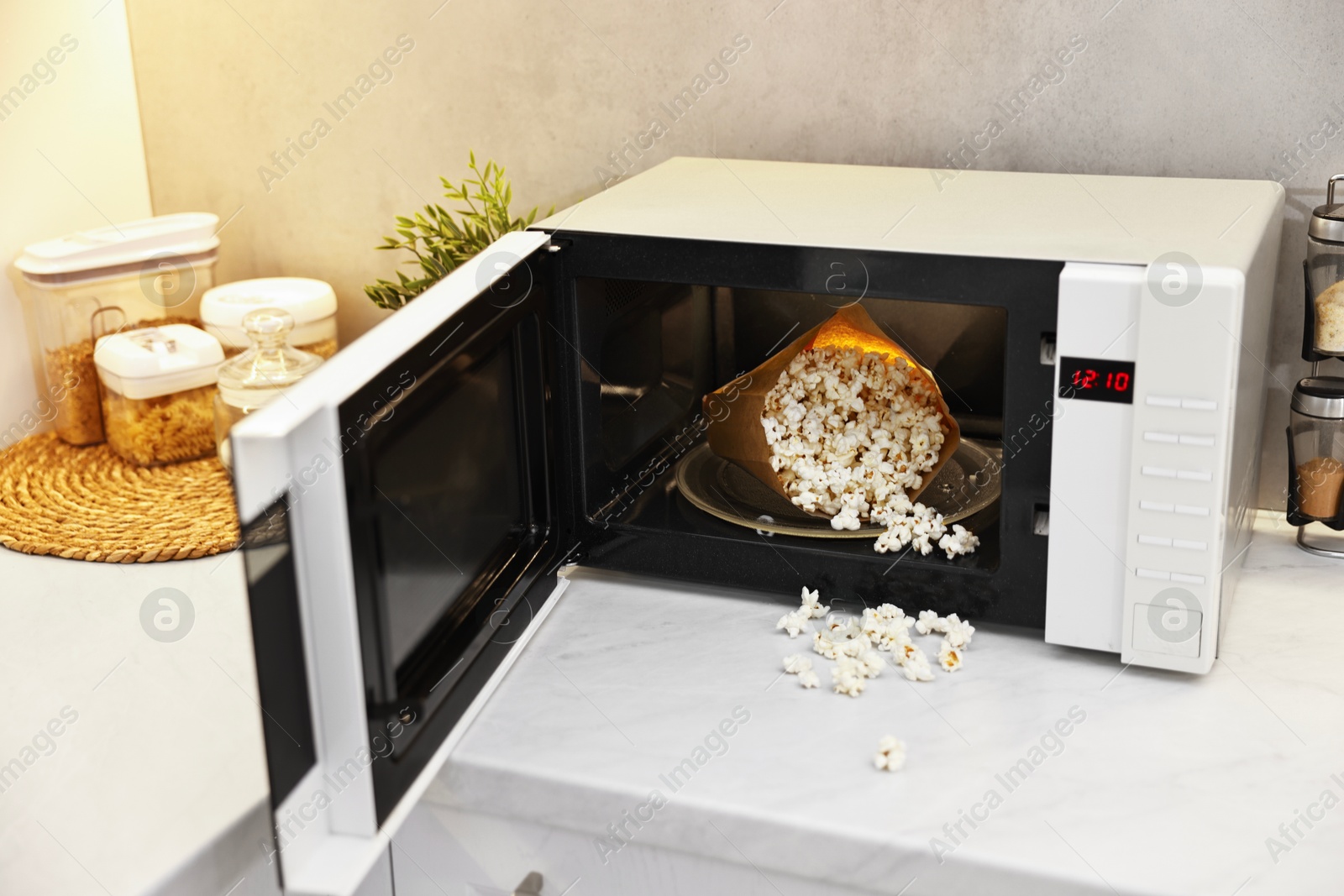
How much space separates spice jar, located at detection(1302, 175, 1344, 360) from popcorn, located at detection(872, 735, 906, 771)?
1.66 ft

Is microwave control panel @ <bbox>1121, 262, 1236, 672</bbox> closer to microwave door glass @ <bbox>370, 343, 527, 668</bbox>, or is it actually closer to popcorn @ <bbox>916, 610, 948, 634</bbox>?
popcorn @ <bbox>916, 610, 948, 634</bbox>

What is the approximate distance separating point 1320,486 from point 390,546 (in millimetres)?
743

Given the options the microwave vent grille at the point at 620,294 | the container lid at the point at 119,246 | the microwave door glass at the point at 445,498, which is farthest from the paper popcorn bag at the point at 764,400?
the container lid at the point at 119,246

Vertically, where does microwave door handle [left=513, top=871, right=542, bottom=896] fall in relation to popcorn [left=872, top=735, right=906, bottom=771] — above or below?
below

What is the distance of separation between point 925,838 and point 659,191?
54 centimetres

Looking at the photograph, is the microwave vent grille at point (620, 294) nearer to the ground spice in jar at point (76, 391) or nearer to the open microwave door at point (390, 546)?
the open microwave door at point (390, 546)

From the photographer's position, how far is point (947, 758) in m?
0.75

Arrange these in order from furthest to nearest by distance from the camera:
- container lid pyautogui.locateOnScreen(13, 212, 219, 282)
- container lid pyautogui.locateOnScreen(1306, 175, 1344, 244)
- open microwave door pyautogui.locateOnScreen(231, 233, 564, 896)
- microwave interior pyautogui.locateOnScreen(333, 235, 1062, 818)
→ container lid pyautogui.locateOnScreen(13, 212, 219, 282), container lid pyautogui.locateOnScreen(1306, 175, 1344, 244), microwave interior pyautogui.locateOnScreen(333, 235, 1062, 818), open microwave door pyautogui.locateOnScreen(231, 233, 564, 896)

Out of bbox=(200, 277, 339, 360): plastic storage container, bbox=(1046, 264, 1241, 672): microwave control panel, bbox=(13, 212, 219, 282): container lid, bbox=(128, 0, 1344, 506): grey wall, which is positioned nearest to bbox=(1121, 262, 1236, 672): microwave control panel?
bbox=(1046, 264, 1241, 672): microwave control panel

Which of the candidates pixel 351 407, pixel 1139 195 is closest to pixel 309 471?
pixel 351 407

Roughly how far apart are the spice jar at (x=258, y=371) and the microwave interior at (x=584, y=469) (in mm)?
312

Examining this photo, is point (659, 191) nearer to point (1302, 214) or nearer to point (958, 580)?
point (958, 580)

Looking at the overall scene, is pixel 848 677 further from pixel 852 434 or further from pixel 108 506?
pixel 108 506

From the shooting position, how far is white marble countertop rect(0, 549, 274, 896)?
2.30 ft
